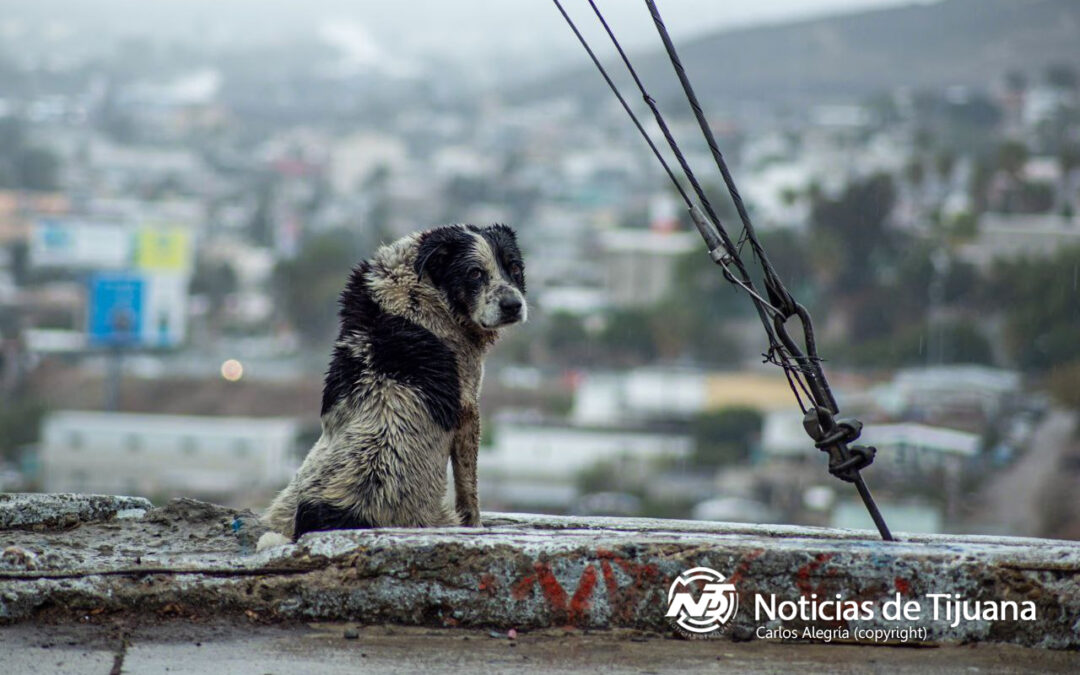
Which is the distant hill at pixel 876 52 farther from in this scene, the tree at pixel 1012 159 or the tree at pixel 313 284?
the tree at pixel 313 284

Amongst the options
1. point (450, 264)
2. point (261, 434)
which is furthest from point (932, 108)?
point (450, 264)

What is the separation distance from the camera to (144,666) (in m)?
4.31

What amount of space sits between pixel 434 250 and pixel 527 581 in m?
1.37

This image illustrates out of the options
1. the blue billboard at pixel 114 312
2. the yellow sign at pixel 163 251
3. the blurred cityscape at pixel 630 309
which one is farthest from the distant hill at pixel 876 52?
the blue billboard at pixel 114 312

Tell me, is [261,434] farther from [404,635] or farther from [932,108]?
[932,108]

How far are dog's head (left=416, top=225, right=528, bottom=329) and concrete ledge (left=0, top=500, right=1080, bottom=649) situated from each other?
38.7 inches

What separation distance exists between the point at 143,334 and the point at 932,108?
252 feet

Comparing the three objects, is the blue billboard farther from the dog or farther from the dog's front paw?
the dog's front paw

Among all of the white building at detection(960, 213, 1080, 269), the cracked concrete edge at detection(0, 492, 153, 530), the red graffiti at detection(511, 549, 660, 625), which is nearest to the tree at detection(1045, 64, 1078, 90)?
the white building at detection(960, 213, 1080, 269)

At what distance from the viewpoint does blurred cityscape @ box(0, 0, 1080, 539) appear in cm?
6309

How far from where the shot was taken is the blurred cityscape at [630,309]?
207 feet

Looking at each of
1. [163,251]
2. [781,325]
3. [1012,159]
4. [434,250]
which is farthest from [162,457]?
[1012,159]

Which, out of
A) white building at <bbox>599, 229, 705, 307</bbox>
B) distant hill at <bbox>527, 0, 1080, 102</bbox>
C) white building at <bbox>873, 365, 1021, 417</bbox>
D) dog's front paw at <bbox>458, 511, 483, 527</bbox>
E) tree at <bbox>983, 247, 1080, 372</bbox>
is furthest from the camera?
distant hill at <bbox>527, 0, 1080, 102</bbox>

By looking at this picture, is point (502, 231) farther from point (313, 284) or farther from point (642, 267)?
point (642, 267)
